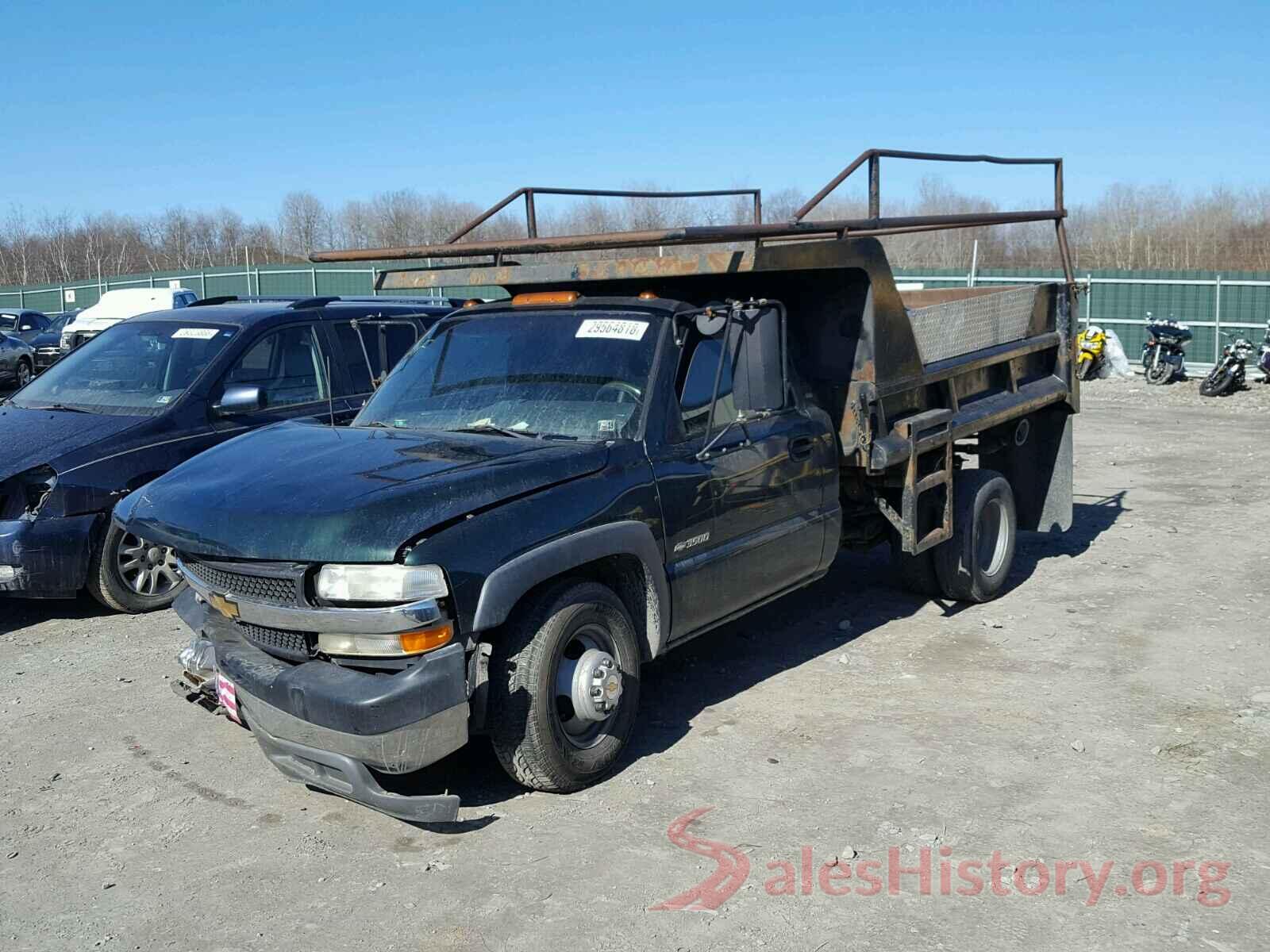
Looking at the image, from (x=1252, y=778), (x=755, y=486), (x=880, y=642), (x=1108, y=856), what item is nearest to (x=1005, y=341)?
(x=880, y=642)

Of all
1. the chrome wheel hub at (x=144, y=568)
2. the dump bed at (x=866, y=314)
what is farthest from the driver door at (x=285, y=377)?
the dump bed at (x=866, y=314)

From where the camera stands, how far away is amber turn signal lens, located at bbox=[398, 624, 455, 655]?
4102 millimetres

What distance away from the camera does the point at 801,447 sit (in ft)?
19.4

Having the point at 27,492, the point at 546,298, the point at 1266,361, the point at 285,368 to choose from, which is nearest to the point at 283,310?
the point at 285,368

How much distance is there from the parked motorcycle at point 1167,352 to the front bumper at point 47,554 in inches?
779

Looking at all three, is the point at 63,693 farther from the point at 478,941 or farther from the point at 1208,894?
the point at 1208,894

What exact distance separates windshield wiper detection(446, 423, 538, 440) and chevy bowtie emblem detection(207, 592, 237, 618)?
1.27 m

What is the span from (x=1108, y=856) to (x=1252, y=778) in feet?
3.53

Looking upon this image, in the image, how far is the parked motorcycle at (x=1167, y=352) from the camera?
21641mm

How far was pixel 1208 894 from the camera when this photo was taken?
392 cm

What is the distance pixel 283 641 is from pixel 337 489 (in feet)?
1.99

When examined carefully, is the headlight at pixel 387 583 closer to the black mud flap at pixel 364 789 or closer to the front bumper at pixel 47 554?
the black mud flap at pixel 364 789

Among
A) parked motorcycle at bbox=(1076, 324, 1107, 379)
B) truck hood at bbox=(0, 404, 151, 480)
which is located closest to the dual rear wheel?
truck hood at bbox=(0, 404, 151, 480)

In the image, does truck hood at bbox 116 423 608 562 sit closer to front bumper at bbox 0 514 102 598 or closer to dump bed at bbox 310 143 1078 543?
dump bed at bbox 310 143 1078 543
